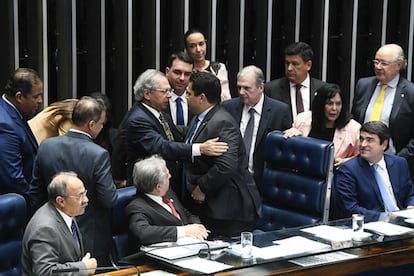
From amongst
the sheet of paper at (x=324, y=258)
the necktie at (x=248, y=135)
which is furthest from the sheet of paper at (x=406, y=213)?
the necktie at (x=248, y=135)

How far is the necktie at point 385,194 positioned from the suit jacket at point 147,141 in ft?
3.76

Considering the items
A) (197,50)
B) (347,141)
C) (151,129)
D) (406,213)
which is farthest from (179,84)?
(406,213)

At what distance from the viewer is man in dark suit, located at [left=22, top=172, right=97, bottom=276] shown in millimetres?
4473

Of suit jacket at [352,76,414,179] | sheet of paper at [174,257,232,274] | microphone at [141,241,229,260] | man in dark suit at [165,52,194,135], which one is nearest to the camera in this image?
sheet of paper at [174,257,232,274]

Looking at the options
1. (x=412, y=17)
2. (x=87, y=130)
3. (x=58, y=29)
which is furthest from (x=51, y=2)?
(x=412, y=17)

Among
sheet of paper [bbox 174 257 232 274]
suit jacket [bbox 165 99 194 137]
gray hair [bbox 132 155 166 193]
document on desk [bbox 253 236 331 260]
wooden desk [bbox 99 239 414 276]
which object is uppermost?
suit jacket [bbox 165 99 194 137]

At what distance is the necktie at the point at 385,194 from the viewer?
591 cm

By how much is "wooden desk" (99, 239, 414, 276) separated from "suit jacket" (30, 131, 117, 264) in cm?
80

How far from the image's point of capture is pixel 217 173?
5750 millimetres

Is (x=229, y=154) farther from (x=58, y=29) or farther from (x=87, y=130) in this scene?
(x=58, y=29)

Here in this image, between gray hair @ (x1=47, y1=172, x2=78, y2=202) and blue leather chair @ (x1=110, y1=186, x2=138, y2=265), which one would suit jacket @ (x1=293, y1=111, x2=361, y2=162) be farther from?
gray hair @ (x1=47, y1=172, x2=78, y2=202)

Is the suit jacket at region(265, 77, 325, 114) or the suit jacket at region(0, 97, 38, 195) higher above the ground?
the suit jacket at region(265, 77, 325, 114)

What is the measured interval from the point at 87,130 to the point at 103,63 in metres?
2.11

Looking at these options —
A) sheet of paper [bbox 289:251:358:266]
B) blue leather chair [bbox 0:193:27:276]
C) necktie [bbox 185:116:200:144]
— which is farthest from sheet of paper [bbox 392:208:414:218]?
blue leather chair [bbox 0:193:27:276]
